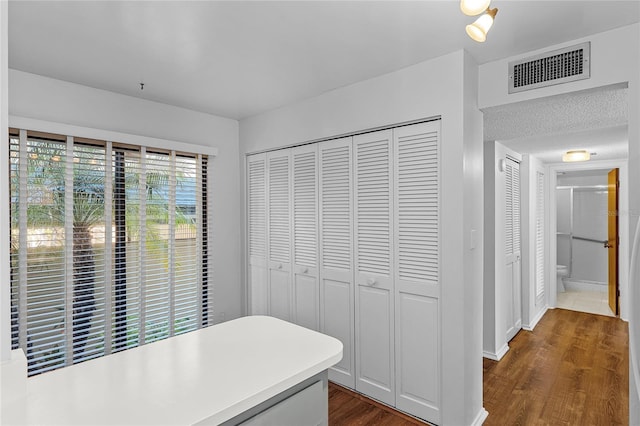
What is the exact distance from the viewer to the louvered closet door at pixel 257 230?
Answer: 3.50 m

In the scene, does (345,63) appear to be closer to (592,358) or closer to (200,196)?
(200,196)

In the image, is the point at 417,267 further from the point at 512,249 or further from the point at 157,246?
the point at 157,246

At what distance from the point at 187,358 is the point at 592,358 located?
3.89m

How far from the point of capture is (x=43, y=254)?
2494mm

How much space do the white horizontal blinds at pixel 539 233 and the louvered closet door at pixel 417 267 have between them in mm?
3058

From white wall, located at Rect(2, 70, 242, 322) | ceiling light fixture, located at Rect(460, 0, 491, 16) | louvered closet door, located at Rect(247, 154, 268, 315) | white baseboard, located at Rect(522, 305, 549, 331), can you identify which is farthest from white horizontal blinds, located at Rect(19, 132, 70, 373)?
white baseboard, located at Rect(522, 305, 549, 331)

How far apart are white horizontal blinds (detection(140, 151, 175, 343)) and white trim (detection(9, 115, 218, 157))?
138 mm

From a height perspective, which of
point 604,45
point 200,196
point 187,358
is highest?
point 604,45

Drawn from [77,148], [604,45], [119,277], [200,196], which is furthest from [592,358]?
[77,148]

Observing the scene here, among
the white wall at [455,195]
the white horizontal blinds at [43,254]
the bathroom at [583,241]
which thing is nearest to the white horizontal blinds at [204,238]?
the white horizontal blinds at [43,254]

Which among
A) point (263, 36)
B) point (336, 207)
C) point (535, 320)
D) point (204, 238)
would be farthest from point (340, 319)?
point (535, 320)

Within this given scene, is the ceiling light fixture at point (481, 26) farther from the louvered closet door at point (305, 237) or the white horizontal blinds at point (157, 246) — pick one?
the white horizontal blinds at point (157, 246)

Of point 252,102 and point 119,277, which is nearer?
point 119,277

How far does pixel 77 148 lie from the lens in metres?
2.68
